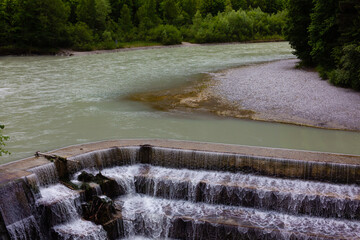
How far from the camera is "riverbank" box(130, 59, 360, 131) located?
1703 cm

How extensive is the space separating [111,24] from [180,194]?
212ft

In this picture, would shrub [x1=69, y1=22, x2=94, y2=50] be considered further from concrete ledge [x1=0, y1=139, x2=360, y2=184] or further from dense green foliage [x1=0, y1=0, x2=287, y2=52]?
concrete ledge [x1=0, y1=139, x2=360, y2=184]

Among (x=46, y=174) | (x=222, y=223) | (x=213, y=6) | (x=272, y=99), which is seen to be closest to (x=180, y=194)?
(x=222, y=223)

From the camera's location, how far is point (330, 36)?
25.8 meters

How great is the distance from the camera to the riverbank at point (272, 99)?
1703 cm

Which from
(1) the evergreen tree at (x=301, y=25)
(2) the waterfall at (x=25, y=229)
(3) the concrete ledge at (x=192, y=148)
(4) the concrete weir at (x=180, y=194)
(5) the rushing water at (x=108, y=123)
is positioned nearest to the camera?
(2) the waterfall at (x=25, y=229)

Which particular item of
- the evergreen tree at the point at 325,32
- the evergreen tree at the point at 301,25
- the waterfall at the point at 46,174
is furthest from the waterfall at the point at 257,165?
the evergreen tree at the point at 301,25

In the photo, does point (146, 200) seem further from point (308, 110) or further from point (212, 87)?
point (212, 87)

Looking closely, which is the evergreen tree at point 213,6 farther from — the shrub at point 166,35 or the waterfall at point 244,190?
the waterfall at point 244,190

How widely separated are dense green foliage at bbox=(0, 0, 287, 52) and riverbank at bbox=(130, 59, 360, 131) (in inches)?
→ 535

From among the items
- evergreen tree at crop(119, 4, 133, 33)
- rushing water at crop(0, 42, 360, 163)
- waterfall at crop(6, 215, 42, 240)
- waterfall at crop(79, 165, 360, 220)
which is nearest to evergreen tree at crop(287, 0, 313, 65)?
rushing water at crop(0, 42, 360, 163)

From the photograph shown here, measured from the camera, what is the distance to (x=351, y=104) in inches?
722

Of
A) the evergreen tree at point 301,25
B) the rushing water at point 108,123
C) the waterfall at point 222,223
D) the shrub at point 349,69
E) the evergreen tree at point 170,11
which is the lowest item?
the waterfall at point 222,223

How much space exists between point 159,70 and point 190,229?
23.9m
